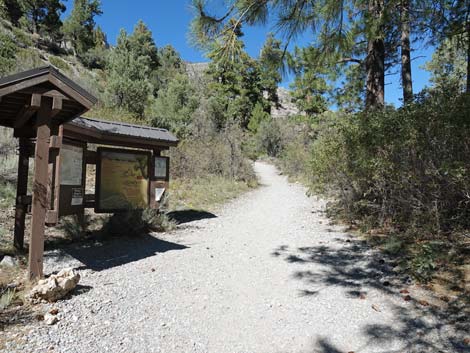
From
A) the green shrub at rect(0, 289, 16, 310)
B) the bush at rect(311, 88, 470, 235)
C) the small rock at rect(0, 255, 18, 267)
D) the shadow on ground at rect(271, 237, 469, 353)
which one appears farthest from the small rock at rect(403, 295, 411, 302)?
the small rock at rect(0, 255, 18, 267)

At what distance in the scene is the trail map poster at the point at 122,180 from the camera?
6.37 metres

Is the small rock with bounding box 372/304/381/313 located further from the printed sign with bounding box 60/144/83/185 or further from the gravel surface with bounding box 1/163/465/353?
the printed sign with bounding box 60/144/83/185

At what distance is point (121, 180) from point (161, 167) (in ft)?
3.36

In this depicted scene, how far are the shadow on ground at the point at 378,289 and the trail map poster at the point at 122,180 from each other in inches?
127

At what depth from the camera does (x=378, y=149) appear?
221 inches

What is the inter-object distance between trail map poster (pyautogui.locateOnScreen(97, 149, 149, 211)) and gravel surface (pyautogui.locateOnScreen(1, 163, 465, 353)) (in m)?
1.02

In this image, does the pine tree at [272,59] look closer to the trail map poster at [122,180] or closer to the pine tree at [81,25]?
the trail map poster at [122,180]

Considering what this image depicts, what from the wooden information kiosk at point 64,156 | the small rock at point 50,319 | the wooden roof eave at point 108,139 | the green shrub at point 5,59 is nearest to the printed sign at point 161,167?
the wooden information kiosk at point 64,156

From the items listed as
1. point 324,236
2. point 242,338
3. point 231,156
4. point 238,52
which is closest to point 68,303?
point 242,338

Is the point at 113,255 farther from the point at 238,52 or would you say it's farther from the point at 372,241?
the point at 372,241

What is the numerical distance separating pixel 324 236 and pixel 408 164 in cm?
202

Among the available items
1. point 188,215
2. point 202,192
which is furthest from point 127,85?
point 188,215

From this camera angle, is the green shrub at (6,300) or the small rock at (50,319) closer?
the small rock at (50,319)

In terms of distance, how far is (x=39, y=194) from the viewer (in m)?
3.69
